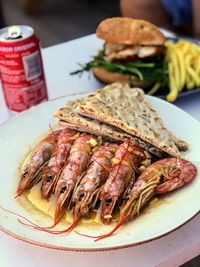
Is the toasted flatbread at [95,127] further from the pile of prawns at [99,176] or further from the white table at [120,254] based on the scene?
the white table at [120,254]

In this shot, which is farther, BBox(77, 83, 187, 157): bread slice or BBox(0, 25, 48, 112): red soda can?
BBox(0, 25, 48, 112): red soda can

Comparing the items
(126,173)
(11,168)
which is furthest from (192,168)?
(11,168)

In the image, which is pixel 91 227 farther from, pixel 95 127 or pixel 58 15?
pixel 58 15

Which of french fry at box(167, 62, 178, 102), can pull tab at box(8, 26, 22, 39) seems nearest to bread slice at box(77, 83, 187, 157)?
french fry at box(167, 62, 178, 102)

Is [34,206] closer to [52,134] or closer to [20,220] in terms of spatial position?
[20,220]

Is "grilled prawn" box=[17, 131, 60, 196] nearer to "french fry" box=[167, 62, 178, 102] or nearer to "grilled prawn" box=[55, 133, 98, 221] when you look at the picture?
"grilled prawn" box=[55, 133, 98, 221]

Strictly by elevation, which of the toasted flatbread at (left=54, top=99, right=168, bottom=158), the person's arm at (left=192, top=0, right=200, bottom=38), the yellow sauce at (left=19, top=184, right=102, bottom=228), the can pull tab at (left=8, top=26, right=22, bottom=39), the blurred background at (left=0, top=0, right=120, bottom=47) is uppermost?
the can pull tab at (left=8, top=26, right=22, bottom=39)

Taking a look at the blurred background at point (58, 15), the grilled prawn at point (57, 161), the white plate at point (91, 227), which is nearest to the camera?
the white plate at point (91, 227)

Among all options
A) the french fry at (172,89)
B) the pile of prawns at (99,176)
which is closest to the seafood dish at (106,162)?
the pile of prawns at (99,176)
